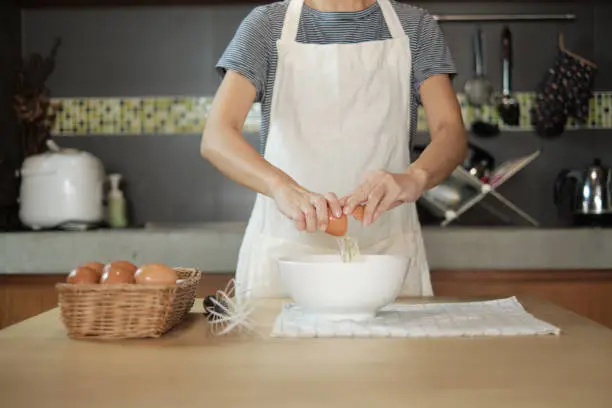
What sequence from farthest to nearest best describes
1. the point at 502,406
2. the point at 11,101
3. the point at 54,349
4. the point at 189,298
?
1. the point at 11,101
2. the point at 189,298
3. the point at 54,349
4. the point at 502,406

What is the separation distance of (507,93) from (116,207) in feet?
4.45

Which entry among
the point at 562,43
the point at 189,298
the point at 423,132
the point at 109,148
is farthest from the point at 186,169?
the point at 189,298

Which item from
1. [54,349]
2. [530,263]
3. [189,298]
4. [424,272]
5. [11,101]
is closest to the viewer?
[54,349]

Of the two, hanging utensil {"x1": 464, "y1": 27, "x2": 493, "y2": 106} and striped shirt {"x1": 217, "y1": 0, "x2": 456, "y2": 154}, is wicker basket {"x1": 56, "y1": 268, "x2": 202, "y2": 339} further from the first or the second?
hanging utensil {"x1": 464, "y1": 27, "x2": 493, "y2": 106}

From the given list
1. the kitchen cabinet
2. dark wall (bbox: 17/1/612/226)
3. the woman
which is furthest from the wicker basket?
dark wall (bbox: 17/1/612/226)

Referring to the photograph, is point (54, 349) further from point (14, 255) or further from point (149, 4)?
point (149, 4)

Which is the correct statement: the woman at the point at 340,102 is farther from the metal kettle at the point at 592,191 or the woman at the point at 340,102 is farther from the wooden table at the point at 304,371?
the metal kettle at the point at 592,191

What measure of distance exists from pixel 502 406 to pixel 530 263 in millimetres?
1692

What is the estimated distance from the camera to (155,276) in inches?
43.2

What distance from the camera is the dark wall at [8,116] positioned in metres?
2.62

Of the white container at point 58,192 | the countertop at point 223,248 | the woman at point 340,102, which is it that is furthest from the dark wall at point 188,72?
the woman at point 340,102

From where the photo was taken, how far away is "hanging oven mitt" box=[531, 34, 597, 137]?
2666mm

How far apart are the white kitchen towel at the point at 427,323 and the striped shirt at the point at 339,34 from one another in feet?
2.00

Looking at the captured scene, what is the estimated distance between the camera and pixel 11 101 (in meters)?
2.74
